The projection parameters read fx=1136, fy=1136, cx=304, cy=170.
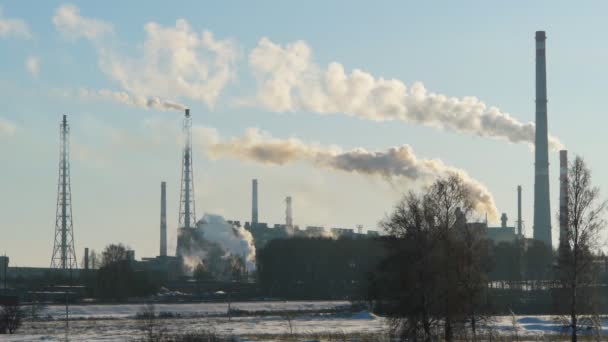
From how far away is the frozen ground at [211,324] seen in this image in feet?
229

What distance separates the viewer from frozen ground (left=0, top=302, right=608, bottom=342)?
6969cm

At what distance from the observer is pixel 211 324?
85.4 meters

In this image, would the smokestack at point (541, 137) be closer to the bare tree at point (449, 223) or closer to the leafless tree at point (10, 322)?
the leafless tree at point (10, 322)

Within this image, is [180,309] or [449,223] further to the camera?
[180,309]

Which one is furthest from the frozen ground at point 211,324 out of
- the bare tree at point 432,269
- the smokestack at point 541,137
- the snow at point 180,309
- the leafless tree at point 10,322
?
the smokestack at point 541,137

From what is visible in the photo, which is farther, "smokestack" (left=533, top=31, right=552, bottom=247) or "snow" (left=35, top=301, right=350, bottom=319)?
"smokestack" (left=533, top=31, right=552, bottom=247)

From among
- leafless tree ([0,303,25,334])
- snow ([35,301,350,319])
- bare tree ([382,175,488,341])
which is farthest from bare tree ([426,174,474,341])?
snow ([35,301,350,319])

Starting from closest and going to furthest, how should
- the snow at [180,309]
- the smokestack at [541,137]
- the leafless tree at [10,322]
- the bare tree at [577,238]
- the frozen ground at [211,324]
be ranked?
the bare tree at [577,238], the frozen ground at [211,324], the leafless tree at [10,322], the snow at [180,309], the smokestack at [541,137]

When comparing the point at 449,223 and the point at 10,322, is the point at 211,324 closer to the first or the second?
the point at 10,322

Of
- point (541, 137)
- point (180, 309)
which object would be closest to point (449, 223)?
point (180, 309)

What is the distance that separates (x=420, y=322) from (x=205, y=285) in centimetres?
11796

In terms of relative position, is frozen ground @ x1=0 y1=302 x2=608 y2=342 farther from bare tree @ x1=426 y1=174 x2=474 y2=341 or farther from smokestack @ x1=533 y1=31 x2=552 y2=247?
smokestack @ x1=533 y1=31 x2=552 y2=247

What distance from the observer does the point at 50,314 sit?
106938 mm

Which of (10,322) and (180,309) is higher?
(10,322)
